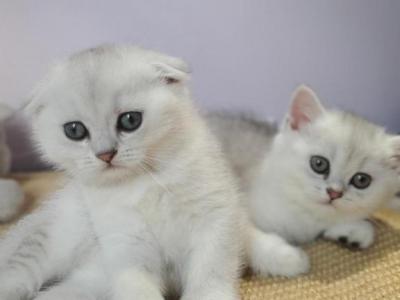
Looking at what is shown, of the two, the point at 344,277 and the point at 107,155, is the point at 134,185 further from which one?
the point at 344,277

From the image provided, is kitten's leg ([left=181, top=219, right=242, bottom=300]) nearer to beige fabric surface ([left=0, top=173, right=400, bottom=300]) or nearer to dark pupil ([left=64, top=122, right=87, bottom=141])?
beige fabric surface ([left=0, top=173, right=400, bottom=300])

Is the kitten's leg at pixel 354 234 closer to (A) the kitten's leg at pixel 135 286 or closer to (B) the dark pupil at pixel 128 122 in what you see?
(A) the kitten's leg at pixel 135 286

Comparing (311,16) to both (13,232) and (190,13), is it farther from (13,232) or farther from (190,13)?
(13,232)

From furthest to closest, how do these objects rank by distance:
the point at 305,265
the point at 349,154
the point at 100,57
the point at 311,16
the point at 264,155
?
the point at 311,16
the point at 264,155
the point at 349,154
the point at 305,265
the point at 100,57

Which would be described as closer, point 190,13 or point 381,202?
point 381,202

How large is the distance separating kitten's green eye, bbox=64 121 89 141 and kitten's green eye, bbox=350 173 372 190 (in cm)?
72

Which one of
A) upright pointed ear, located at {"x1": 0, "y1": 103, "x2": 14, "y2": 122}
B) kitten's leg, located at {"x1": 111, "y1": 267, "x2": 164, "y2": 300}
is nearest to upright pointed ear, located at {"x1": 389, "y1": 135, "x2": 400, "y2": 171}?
kitten's leg, located at {"x1": 111, "y1": 267, "x2": 164, "y2": 300}

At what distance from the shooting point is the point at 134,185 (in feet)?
3.89

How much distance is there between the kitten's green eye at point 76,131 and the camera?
112 cm

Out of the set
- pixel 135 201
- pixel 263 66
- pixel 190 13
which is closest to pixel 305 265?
pixel 135 201

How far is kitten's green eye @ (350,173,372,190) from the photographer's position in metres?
1.46

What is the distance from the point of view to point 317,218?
4.99 feet

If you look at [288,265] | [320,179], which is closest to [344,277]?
[288,265]

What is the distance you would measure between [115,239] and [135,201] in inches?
3.5
